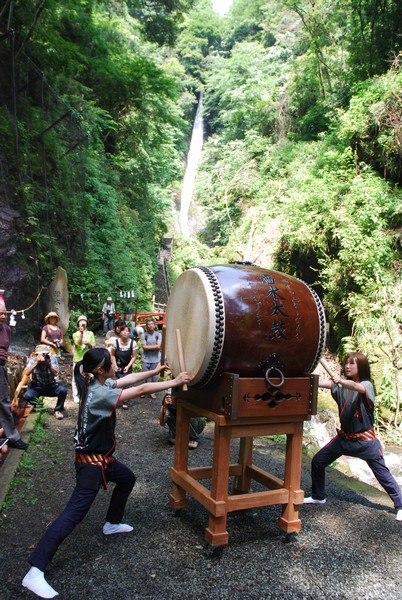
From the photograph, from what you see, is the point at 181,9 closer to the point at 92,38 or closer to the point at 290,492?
the point at 92,38

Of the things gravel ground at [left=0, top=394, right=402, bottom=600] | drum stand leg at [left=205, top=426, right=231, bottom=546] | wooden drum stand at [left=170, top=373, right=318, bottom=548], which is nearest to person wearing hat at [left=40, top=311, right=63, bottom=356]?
gravel ground at [left=0, top=394, right=402, bottom=600]

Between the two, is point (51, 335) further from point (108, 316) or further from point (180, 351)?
point (108, 316)

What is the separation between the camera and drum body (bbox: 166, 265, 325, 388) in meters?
3.10

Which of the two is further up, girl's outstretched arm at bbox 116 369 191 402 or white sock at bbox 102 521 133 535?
girl's outstretched arm at bbox 116 369 191 402

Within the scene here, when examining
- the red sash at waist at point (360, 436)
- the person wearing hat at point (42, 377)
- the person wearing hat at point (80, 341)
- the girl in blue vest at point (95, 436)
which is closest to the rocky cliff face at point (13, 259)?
the person wearing hat at point (80, 341)

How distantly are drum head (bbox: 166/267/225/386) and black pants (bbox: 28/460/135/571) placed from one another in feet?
2.85

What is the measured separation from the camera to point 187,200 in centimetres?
3525

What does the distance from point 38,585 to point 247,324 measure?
81.1 inches

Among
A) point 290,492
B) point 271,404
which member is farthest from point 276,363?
point 290,492

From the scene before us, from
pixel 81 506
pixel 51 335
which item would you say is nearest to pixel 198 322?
pixel 81 506

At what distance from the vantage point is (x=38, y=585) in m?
2.59

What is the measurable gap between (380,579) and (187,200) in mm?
33844

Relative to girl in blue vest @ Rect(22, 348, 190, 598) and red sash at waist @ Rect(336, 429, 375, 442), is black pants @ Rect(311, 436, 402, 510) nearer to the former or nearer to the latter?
red sash at waist @ Rect(336, 429, 375, 442)

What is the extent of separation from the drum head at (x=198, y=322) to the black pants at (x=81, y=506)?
87 cm
